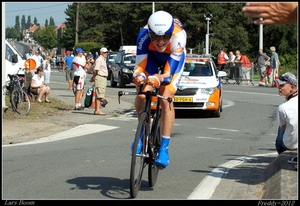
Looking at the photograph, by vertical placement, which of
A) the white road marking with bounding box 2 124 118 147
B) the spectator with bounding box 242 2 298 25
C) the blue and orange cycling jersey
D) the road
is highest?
the spectator with bounding box 242 2 298 25

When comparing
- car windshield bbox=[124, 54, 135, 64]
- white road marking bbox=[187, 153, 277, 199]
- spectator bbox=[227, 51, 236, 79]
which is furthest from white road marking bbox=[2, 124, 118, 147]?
spectator bbox=[227, 51, 236, 79]

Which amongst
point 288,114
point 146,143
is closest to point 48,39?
point 288,114

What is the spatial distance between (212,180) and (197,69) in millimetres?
10621

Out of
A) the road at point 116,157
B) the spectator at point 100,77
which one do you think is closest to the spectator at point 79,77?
the spectator at point 100,77

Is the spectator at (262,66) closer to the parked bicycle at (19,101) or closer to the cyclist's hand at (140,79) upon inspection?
the parked bicycle at (19,101)

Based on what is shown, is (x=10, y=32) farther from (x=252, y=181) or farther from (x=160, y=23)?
(x=160, y=23)

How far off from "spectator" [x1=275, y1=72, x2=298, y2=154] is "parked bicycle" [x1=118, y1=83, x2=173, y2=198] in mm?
1609

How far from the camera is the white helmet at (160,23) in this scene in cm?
715

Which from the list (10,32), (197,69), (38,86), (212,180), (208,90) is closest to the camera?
(212,180)

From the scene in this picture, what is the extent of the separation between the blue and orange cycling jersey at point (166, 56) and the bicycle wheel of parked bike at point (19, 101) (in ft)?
35.3

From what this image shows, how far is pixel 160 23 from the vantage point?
7164 millimetres

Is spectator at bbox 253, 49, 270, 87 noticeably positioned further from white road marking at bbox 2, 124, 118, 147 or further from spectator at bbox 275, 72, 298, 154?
spectator at bbox 275, 72, 298, 154

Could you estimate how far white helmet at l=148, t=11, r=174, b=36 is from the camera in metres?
7.15

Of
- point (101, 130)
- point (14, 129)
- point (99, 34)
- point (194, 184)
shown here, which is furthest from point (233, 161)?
point (99, 34)
